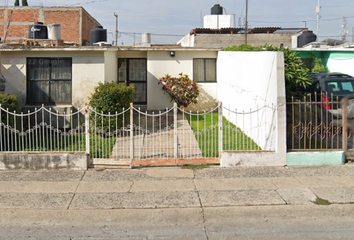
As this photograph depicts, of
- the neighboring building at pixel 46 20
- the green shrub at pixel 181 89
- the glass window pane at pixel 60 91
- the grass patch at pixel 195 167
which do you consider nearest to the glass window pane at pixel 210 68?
the green shrub at pixel 181 89

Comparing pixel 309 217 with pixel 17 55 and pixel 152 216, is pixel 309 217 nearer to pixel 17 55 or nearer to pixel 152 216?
pixel 152 216

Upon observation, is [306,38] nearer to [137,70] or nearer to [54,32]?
[137,70]

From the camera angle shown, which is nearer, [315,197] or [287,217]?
[287,217]

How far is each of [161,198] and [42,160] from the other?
3.27 metres

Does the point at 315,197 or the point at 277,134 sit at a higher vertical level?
the point at 277,134

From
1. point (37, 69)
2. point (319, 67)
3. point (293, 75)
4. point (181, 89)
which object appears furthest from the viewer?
point (319, 67)

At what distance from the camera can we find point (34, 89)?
560 inches

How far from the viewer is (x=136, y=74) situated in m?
17.9

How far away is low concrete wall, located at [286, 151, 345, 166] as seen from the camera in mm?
9102

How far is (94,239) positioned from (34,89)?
992 cm

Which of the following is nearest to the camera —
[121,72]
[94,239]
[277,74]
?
[94,239]

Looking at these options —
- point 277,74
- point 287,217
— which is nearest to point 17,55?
point 277,74

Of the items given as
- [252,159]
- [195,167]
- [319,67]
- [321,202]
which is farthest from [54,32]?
[321,202]

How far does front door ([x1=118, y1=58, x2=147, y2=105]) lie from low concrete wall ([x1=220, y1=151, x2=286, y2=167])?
30.2 feet
